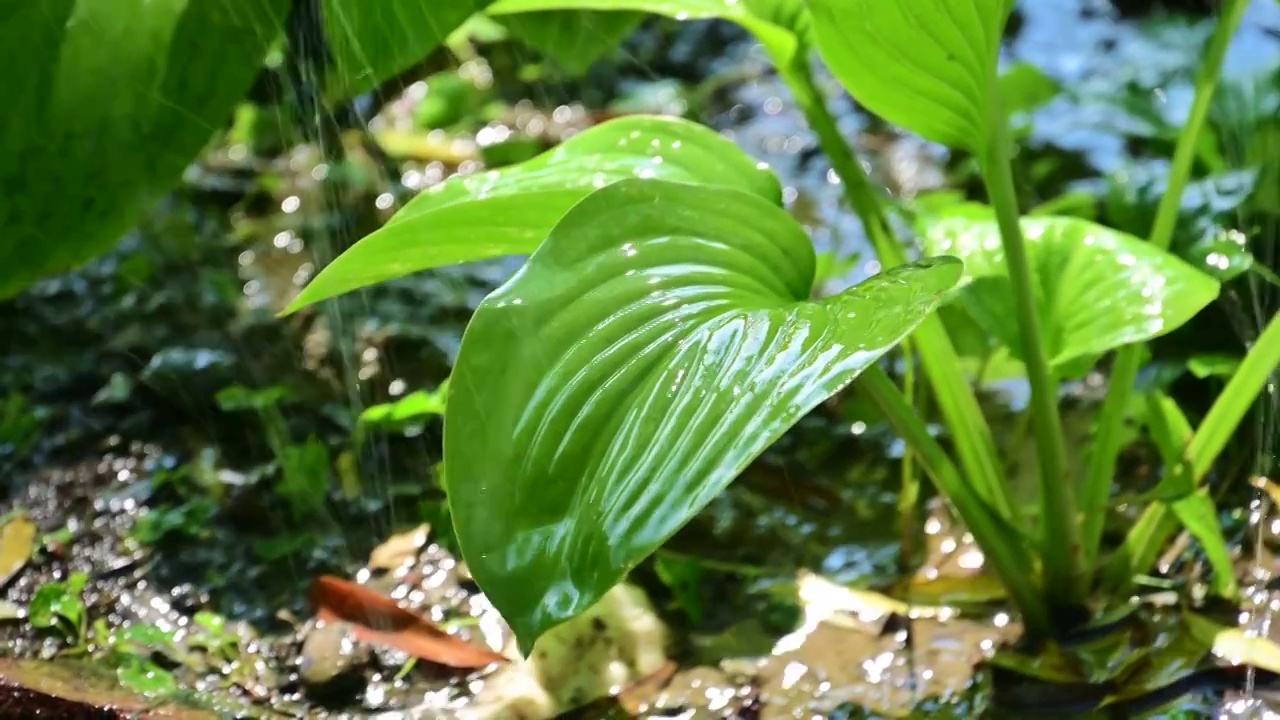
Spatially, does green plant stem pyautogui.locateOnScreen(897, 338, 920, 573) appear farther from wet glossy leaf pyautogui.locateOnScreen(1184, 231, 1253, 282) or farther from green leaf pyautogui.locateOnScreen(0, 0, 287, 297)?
green leaf pyautogui.locateOnScreen(0, 0, 287, 297)

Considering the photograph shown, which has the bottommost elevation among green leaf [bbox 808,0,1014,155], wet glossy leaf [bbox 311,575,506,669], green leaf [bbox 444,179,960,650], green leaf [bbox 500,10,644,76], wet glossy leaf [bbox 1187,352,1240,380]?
wet glossy leaf [bbox 311,575,506,669]

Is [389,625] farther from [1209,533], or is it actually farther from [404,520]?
[1209,533]

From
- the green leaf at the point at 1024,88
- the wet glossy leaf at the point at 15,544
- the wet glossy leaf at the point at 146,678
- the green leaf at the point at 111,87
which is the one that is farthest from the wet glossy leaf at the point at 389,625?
the green leaf at the point at 1024,88

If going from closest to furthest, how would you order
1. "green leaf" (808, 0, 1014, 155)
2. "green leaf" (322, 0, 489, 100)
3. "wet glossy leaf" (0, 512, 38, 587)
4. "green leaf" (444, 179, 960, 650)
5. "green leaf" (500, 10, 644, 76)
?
1. "green leaf" (444, 179, 960, 650)
2. "green leaf" (808, 0, 1014, 155)
3. "green leaf" (322, 0, 489, 100)
4. "wet glossy leaf" (0, 512, 38, 587)
5. "green leaf" (500, 10, 644, 76)

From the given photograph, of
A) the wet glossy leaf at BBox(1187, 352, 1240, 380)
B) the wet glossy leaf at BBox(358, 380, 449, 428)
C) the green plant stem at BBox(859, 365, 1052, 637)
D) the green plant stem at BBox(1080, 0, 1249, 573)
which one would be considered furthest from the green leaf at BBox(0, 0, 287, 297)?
the wet glossy leaf at BBox(1187, 352, 1240, 380)

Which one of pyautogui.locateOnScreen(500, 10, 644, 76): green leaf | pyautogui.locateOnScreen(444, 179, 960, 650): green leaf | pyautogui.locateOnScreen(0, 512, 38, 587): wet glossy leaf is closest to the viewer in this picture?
pyautogui.locateOnScreen(444, 179, 960, 650): green leaf

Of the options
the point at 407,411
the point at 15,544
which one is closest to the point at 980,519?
the point at 407,411

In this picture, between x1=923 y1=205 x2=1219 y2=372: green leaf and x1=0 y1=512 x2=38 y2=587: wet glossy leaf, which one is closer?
x1=923 y1=205 x2=1219 y2=372: green leaf
